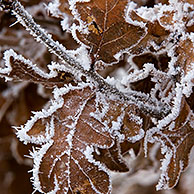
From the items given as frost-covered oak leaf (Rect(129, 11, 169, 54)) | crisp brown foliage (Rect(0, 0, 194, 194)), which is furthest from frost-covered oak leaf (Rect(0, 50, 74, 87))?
frost-covered oak leaf (Rect(129, 11, 169, 54))

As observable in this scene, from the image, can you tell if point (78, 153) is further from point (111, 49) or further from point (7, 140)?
point (7, 140)

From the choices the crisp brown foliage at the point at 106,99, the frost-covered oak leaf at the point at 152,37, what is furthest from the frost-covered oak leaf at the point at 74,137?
the frost-covered oak leaf at the point at 152,37

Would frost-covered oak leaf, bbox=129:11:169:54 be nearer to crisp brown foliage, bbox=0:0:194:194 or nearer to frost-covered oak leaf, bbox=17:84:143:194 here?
crisp brown foliage, bbox=0:0:194:194

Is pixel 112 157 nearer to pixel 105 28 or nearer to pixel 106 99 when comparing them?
pixel 106 99

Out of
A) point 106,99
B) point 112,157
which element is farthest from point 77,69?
point 112,157

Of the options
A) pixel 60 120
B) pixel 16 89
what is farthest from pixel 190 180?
pixel 60 120
